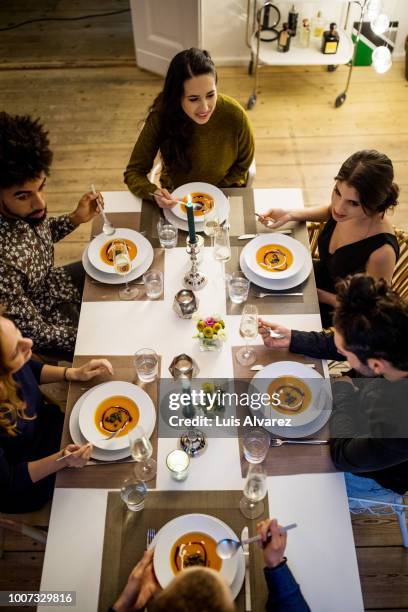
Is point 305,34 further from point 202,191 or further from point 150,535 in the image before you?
point 150,535

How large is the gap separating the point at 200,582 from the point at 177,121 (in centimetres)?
186

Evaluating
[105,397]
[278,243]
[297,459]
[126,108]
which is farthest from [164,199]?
[126,108]

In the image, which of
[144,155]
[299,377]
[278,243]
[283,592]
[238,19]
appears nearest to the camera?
[283,592]

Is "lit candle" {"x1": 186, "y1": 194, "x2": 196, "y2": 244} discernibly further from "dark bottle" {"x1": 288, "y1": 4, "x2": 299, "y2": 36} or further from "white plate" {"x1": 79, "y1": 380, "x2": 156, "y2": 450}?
"dark bottle" {"x1": 288, "y1": 4, "x2": 299, "y2": 36}

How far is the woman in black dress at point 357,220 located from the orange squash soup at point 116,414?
95 cm

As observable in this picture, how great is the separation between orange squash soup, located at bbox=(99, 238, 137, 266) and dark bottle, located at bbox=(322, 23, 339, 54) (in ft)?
8.63

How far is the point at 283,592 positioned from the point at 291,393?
0.58 meters

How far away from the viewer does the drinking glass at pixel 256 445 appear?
146cm

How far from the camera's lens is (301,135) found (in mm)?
3762

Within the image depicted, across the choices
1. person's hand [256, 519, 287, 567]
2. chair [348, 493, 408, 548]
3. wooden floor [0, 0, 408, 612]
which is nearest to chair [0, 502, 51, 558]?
person's hand [256, 519, 287, 567]

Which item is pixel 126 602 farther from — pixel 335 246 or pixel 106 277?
pixel 335 246

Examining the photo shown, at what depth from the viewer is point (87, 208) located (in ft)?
6.82

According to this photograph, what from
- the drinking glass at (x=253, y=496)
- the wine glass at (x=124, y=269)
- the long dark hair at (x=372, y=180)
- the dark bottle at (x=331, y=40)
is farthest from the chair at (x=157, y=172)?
the dark bottle at (x=331, y=40)

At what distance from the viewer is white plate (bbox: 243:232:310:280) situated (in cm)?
186
